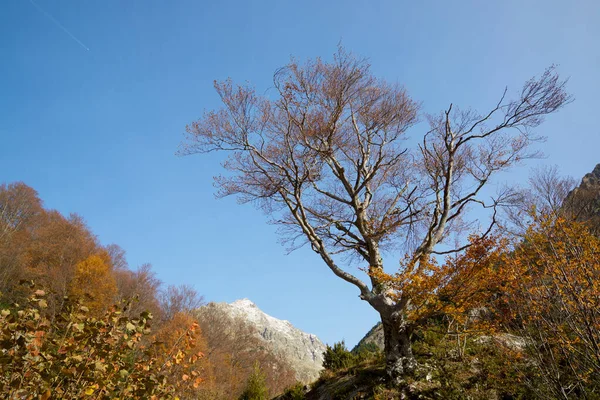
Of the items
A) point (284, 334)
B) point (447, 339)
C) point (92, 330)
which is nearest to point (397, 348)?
point (447, 339)

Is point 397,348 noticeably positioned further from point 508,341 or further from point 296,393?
point 296,393

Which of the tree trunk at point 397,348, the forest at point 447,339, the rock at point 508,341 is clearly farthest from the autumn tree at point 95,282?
the rock at point 508,341

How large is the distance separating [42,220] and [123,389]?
Answer: 28.9 m

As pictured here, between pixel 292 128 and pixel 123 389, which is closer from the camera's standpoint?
pixel 123 389

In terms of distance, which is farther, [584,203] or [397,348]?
[584,203]

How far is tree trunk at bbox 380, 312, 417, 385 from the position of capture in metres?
6.59

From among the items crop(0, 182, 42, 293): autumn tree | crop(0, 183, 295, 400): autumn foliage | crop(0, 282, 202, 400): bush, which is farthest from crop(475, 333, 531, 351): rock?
crop(0, 182, 42, 293): autumn tree

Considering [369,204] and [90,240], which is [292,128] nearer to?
[369,204]

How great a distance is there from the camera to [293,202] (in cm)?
840

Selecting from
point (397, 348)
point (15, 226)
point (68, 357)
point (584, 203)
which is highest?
point (584, 203)

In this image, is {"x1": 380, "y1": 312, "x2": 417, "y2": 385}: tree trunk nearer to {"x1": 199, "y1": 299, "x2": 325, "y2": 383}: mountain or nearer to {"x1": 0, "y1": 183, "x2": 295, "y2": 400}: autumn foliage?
{"x1": 0, "y1": 183, "x2": 295, "y2": 400}: autumn foliage

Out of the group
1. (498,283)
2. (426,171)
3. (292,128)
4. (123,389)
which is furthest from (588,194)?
(123,389)

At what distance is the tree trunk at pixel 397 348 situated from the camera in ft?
21.6

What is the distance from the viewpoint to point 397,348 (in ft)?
22.4
